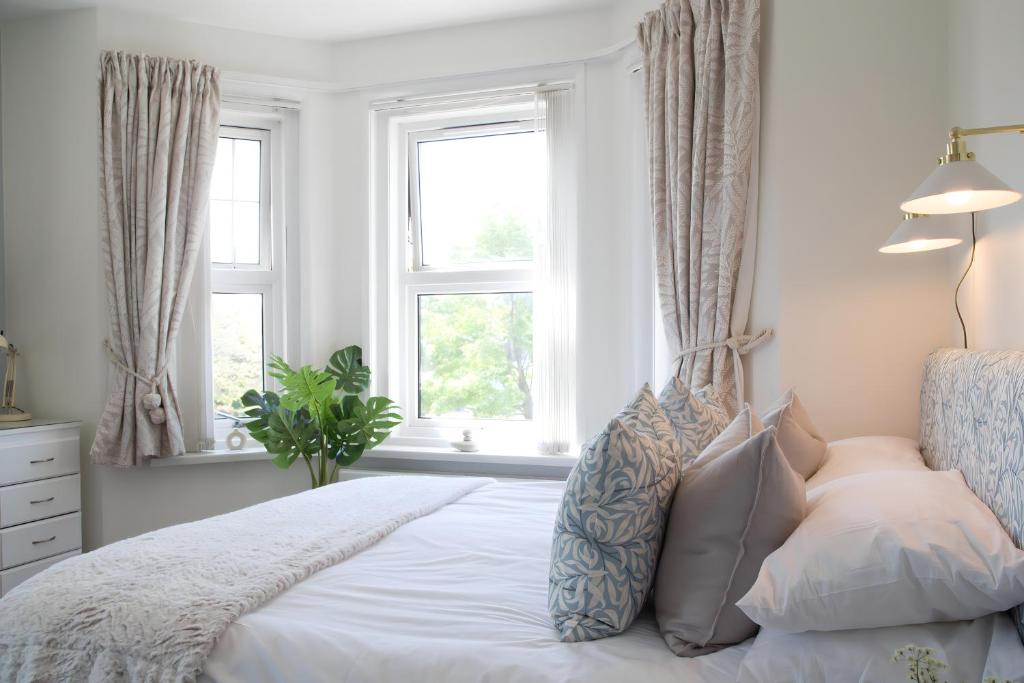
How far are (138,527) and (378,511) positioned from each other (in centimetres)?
207

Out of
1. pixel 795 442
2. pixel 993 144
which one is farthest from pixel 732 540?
pixel 993 144

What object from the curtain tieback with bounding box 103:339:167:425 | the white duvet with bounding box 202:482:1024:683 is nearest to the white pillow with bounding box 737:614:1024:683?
the white duvet with bounding box 202:482:1024:683

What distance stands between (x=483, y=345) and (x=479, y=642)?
257 cm

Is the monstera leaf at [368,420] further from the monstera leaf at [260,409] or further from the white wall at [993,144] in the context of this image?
the white wall at [993,144]

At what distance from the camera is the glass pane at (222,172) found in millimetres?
3812

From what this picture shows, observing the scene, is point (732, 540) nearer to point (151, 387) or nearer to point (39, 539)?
point (151, 387)

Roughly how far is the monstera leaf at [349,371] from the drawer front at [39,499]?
1252mm

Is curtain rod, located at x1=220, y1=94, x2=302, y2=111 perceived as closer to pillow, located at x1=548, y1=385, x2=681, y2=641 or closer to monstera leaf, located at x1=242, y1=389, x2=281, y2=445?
monstera leaf, located at x1=242, y1=389, x2=281, y2=445

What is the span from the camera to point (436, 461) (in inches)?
145

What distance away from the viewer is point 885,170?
2406mm

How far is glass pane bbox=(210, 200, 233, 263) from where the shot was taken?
3805 millimetres

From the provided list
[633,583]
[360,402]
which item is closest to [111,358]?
[360,402]

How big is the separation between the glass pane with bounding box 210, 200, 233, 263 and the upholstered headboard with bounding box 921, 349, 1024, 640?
3243mm

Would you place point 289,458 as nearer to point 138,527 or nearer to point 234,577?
point 138,527
